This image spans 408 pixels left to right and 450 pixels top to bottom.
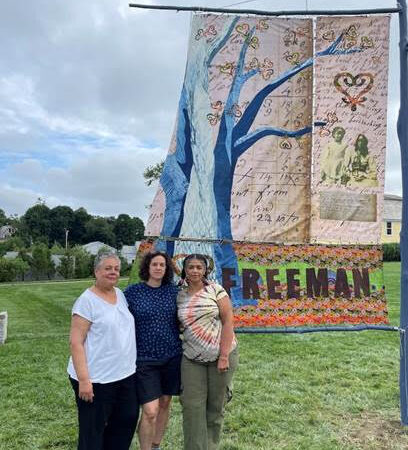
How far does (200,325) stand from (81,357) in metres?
0.79

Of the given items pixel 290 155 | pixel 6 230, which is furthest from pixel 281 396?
pixel 6 230

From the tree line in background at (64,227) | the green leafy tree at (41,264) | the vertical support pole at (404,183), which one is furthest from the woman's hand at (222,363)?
the tree line in background at (64,227)

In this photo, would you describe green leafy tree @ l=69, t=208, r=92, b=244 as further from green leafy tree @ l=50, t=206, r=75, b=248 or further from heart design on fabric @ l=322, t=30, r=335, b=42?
heart design on fabric @ l=322, t=30, r=335, b=42

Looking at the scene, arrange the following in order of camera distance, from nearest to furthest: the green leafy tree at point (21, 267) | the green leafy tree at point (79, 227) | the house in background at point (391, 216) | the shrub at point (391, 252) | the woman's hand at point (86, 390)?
1. the woman's hand at point (86, 390)
2. the shrub at point (391, 252)
3. the green leafy tree at point (21, 267)
4. the house in background at point (391, 216)
5. the green leafy tree at point (79, 227)

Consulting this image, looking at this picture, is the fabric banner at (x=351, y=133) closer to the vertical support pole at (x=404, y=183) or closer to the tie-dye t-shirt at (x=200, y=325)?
the vertical support pole at (x=404, y=183)

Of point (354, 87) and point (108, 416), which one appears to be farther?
point (354, 87)

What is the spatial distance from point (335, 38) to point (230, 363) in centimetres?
290

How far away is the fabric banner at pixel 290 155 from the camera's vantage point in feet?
14.0

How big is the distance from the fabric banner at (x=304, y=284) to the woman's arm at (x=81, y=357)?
132cm

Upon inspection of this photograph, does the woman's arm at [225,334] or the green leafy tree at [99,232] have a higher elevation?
the green leafy tree at [99,232]

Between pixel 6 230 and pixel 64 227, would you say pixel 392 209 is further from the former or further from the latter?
pixel 6 230

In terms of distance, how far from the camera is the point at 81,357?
2.88 meters

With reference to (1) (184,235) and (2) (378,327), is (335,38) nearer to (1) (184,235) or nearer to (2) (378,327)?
(1) (184,235)

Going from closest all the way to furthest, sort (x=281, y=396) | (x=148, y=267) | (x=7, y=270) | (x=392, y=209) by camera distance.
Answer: (x=148, y=267), (x=281, y=396), (x=7, y=270), (x=392, y=209)
